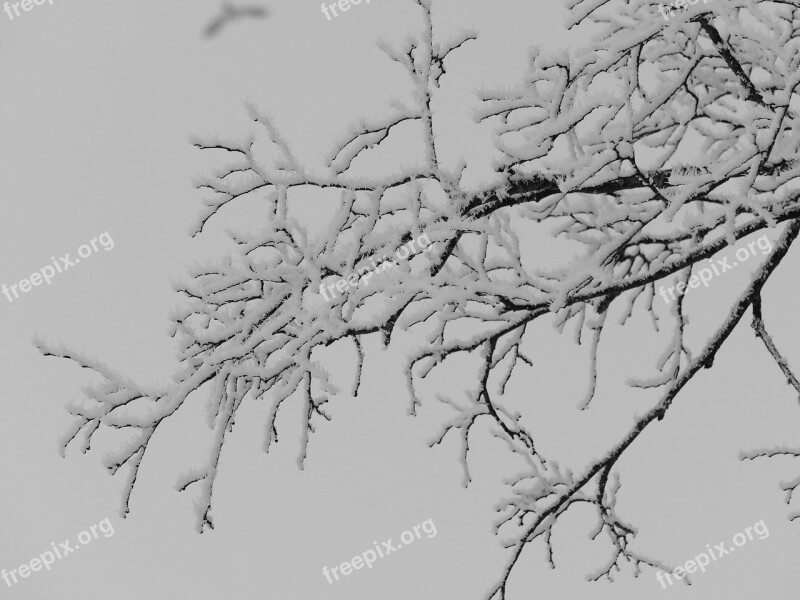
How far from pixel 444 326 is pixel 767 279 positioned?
171cm

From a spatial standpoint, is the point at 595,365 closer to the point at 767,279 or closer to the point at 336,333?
the point at 767,279

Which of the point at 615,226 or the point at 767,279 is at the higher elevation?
the point at 615,226

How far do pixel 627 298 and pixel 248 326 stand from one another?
3.49 metres

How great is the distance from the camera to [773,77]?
3.77m

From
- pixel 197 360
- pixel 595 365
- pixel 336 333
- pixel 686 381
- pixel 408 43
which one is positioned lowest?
pixel 686 381

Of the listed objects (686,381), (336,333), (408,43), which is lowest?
(686,381)

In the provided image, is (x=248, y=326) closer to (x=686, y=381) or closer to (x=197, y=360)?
(x=197, y=360)

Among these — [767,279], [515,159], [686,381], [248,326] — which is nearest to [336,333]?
[248,326]

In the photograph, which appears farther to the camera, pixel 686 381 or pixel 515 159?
pixel 686 381

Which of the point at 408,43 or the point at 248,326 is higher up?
the point at 408,43

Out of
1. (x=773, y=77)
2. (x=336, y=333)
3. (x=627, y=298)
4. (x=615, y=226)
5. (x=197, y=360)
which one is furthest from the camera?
(x=627, y=298)

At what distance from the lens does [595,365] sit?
5.02 metres

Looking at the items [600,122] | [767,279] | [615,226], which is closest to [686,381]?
[767,279]

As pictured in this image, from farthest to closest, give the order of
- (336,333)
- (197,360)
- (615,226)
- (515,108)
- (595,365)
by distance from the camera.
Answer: (595,365), (615,226), (197,360), (336,333), (515,108)
